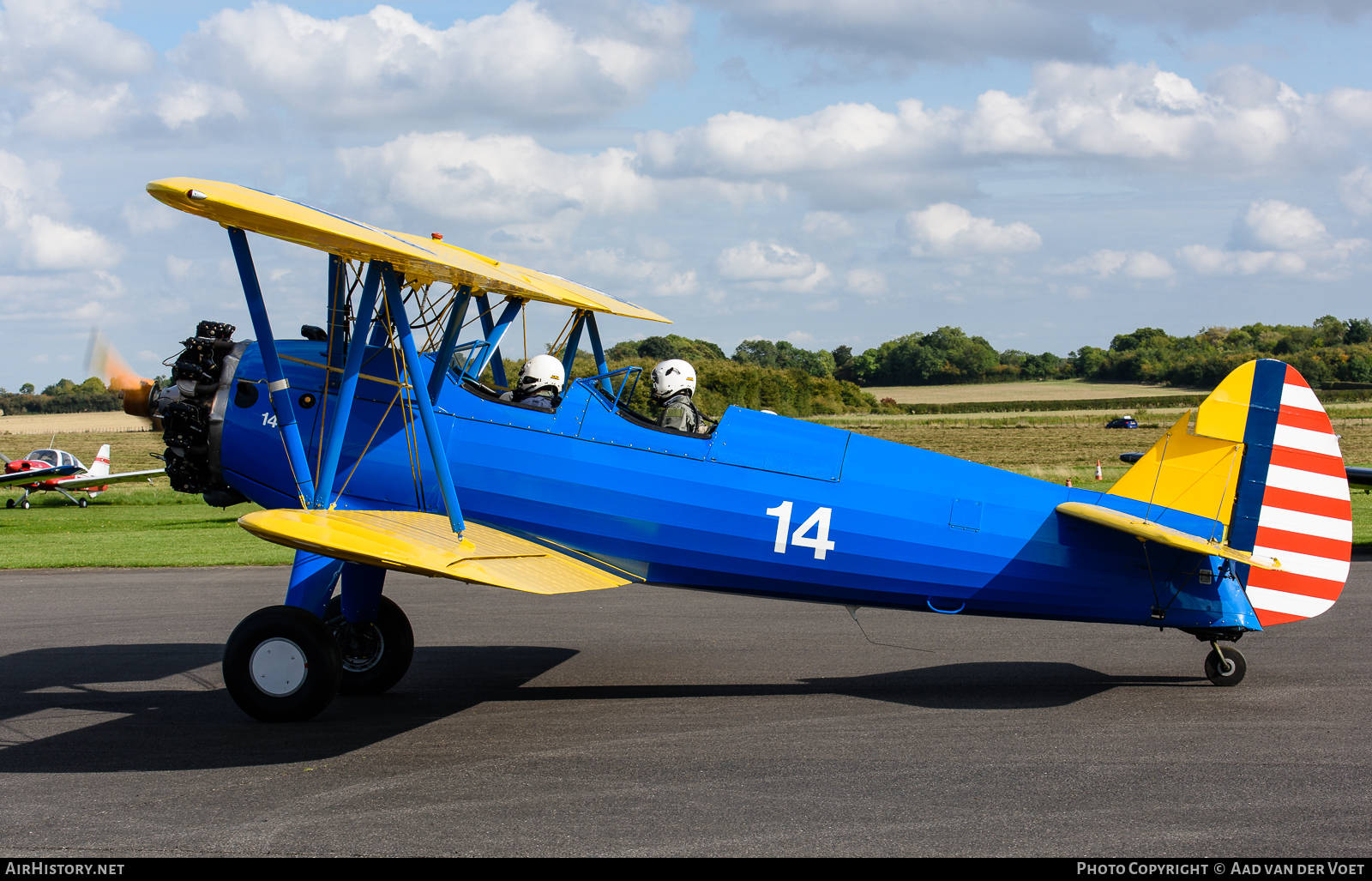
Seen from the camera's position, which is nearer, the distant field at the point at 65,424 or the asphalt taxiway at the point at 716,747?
the asphalt taxiway at the point at 716,747

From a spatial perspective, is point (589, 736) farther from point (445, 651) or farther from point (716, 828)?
point (445, 651)

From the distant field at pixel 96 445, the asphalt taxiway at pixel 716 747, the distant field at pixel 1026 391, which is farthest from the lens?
the distant field at pixel 1026 391

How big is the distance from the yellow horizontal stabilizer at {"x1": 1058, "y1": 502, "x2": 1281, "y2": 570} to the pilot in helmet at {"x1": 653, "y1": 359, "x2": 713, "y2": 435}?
8.21ft

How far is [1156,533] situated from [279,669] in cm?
543

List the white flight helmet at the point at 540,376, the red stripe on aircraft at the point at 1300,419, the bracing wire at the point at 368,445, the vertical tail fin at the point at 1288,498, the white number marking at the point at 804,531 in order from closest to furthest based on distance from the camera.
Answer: the white number marking at the point at 804,531 → the bracing wire at the point at 368,445 → the vertical tail fin at the point at 1288,498 → the red stripe on aircraft at the point at 1300,419 → the white flight helmet at the point at 540,376

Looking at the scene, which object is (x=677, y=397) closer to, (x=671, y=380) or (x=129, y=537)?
(x=671, y=380)


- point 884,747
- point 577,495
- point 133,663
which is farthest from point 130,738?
point 884,747

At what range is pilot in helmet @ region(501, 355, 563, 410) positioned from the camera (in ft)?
22.1

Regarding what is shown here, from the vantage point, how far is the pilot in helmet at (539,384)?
673 centimetres

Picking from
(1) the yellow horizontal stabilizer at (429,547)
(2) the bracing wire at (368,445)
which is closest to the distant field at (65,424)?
(2) the bracing wire at (368,445)

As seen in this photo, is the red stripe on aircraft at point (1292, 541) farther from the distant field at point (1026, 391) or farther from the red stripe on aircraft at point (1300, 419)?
the distant field at point (1026, 391)

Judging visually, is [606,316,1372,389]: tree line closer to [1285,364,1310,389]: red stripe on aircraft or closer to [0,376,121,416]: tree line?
[0,376,121,416]: tree line

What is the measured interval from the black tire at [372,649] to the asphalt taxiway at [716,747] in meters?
0.20

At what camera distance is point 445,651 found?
8.38 meters
